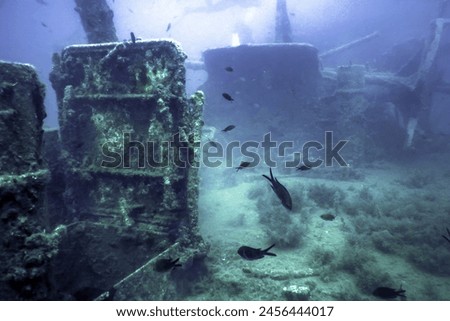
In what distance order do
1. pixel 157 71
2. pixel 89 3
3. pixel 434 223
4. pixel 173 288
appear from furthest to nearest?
1. pixel 89 3
2. pixel 434 223
3. pixel 157 71
4. pixel 173 288

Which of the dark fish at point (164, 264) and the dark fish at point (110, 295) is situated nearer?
the dark fish at point (110, 295)

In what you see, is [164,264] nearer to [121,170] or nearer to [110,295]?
[110,295]

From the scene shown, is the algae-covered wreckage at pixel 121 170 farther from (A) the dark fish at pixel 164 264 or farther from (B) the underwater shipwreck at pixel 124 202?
(A) the dark fish at pixel 164 264

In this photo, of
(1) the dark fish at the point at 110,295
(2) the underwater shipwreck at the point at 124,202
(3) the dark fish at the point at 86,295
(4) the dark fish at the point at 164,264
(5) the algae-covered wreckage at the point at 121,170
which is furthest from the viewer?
(5) the algae-covered wreckage at the point at 121,170

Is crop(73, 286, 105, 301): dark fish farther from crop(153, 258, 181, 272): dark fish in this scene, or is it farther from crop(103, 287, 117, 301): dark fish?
crop(153, 258, 181, 272): dark fish

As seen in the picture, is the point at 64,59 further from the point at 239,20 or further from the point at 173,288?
the point at 239,20

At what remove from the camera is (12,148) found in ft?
9.59

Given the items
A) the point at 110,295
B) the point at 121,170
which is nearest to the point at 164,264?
the point at 110,295

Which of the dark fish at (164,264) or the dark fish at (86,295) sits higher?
the dark fish at (164,264)

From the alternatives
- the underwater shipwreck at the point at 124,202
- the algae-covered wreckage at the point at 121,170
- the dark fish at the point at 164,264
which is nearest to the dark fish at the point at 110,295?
the underwater shipwreck at the point at 124,202

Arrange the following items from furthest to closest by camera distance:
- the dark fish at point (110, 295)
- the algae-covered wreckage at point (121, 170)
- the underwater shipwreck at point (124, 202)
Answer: the algae-covered wreckage at point (121, 170) < the dark fish at point (110, 295) < the underwater shipwreck at point (124, 202)
